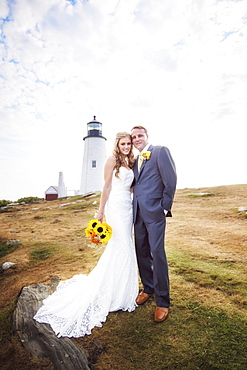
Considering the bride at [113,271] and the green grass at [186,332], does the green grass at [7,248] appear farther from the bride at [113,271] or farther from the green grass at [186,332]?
the green grass at [186,332]

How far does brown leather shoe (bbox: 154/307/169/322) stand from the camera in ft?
10.7

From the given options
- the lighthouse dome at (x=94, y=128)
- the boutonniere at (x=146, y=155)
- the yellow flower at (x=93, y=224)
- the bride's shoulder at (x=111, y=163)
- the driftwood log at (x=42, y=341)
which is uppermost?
the lighthouse dome at (x=94, y=128)

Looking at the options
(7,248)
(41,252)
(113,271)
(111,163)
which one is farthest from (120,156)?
(7,248)

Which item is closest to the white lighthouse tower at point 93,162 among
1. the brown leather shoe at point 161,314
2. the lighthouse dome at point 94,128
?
the lighthouse dome at point 94,128

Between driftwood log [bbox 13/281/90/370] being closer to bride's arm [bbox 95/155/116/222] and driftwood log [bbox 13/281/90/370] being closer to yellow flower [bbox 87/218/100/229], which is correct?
yellow flower [bbox 87/218/100/229]

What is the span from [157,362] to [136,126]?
10.6 ft

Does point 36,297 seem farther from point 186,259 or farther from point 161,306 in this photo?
point 186,259

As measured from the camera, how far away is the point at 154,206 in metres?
3.46

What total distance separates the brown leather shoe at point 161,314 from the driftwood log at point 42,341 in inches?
42.2

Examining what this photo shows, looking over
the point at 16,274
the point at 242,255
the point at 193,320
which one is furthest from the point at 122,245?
the point at 242,255

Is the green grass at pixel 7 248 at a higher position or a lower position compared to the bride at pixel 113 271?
lower

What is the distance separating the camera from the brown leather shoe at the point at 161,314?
327 cm

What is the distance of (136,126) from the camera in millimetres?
3811

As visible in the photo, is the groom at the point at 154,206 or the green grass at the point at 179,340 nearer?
the green grass at the point at 179,340
